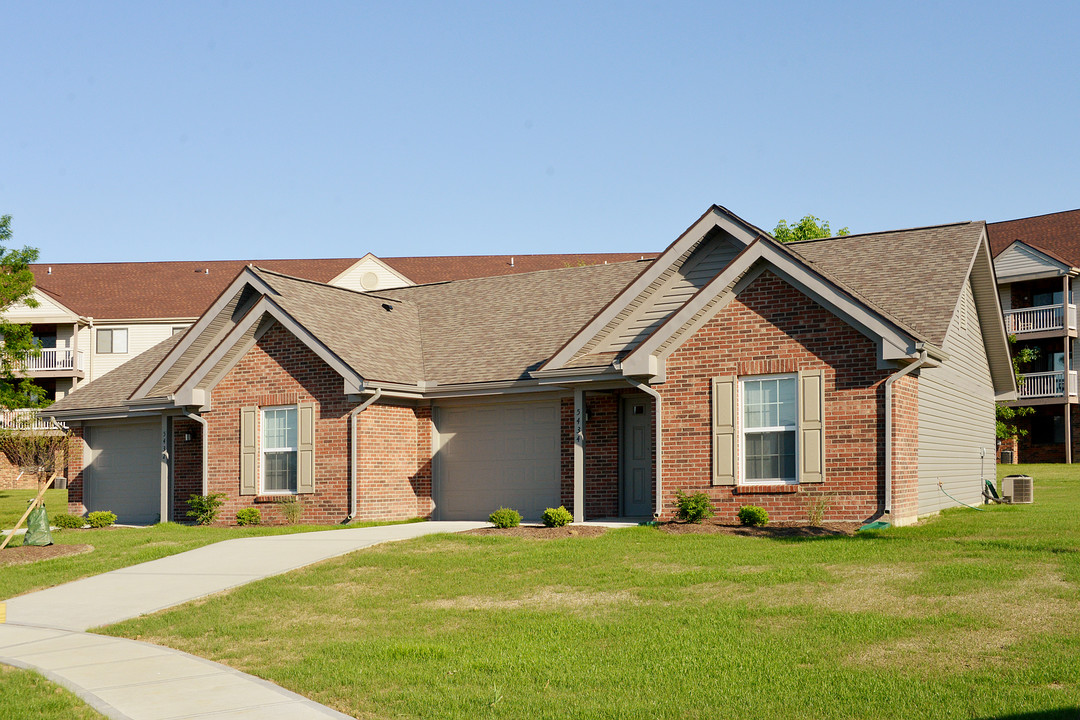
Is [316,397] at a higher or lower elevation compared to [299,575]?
higher

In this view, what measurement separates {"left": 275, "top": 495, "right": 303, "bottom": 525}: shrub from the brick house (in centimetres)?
22

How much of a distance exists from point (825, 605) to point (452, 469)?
496 inches

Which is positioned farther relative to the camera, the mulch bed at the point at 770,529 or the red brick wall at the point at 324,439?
the red brick wall at the point at 324,439

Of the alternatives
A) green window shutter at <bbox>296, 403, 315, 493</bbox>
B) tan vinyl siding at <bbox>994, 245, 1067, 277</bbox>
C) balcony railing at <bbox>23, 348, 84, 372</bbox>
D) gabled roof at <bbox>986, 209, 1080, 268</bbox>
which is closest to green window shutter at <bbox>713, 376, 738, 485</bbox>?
green window shutter at <bbox>296, 403, 315, 493</bbox>

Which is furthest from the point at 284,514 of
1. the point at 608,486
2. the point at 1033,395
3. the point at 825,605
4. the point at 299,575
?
the point at 1033,395

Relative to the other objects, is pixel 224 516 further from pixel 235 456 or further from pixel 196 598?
pixel 196 598

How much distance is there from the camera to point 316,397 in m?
21.3

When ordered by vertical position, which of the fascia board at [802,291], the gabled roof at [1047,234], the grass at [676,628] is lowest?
the grass at [676,628]

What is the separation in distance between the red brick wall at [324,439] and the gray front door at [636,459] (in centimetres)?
463

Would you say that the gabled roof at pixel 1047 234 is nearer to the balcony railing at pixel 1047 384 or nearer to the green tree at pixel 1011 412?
the balcony railing at pixel 1047 384

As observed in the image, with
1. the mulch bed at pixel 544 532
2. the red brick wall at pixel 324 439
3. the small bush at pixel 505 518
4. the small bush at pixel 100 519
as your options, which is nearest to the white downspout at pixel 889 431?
the mulch bed at pixel 544 532

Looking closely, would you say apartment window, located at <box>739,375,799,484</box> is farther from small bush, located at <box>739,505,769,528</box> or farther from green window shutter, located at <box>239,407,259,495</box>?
green window shutter, located at <box>239,407,259,495</box>

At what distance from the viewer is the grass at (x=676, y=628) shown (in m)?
7.53

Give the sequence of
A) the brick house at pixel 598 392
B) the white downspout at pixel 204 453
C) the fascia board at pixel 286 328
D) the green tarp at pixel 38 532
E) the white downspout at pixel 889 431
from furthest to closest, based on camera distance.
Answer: the white downspout at pixel 204 453 < the fascia board at pixel 286 328 < the green tarp at pixel 38 532 < the brick house at pixel 598 392 < the white downspout at pixel 889 431
